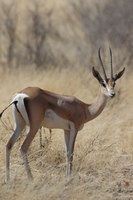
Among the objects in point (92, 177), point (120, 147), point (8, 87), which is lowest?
point (120, 147)

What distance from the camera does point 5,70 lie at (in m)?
11.9

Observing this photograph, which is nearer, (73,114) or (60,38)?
(73,114)

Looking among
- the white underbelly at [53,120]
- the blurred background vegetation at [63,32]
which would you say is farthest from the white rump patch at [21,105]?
the blurred background vegetation at [63,32]

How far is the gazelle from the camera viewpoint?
6.93 meters

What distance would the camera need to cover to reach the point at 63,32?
11.9m

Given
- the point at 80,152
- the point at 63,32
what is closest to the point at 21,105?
the point at 80,152

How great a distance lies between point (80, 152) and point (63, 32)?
15.1 ft

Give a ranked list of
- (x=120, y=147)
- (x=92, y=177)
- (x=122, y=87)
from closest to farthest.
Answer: (x=92, y=177)
(x=120, y=147)
(x=122, y=87)

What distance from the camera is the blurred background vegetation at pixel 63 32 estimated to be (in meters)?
11.5

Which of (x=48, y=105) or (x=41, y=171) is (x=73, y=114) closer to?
(x=48, y=105)

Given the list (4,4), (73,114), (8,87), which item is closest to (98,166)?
(73,114)

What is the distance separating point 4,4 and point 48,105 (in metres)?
5.95

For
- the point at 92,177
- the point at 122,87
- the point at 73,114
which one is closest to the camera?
the point at 92,177

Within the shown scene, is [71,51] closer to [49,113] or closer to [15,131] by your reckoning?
[49,113]
